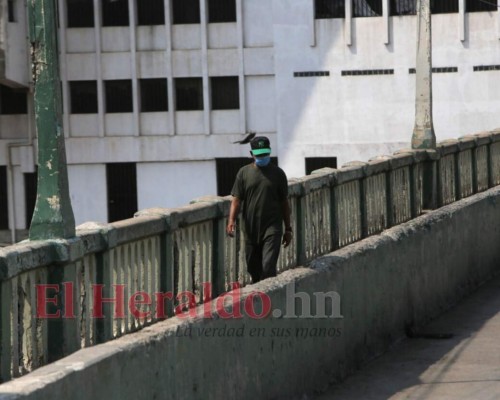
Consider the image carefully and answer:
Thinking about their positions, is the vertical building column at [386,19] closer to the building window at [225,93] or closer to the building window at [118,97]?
the building window at [225,93]

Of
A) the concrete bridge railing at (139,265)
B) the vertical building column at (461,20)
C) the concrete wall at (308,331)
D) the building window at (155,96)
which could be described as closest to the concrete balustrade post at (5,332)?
the concrete bridge railing at (139,265)

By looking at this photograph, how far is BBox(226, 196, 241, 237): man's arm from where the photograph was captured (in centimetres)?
1155

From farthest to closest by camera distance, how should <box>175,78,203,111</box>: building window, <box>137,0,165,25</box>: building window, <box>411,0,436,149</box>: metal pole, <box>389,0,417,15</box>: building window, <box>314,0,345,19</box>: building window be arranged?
<box>175,78,203,111</box>: building window
<box>137,0,165,25</box>: building window
<box>314,0,345,19</box>: building window
<box>389,0,417,15</box>: building window
<box>411,0,436,149</box>: metal pole

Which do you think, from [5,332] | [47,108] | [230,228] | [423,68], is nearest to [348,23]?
[423,68]

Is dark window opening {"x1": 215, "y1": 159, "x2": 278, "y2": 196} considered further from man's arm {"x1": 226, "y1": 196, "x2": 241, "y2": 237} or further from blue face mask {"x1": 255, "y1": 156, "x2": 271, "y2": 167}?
man's arm {"x1": 226, "y1": 196, "x2": 241, "y2": 237}

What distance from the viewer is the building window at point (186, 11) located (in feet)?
167

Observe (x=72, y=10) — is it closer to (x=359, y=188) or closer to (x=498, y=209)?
(x=498, y=209)

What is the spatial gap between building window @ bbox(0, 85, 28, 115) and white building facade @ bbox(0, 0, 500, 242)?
6 cm

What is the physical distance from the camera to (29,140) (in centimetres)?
5072

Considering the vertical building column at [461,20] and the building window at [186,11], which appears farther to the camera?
the building window at [186,11]

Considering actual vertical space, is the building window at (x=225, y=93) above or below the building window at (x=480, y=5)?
below

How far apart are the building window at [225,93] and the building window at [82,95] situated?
4126mm

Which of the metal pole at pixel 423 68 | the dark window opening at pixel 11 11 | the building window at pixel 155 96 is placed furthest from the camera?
the building window at pixel 155 96

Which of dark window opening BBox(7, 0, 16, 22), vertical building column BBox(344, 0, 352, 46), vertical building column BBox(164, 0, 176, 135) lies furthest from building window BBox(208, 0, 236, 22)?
dark window opening BBox(7, 0, 16, 22)
